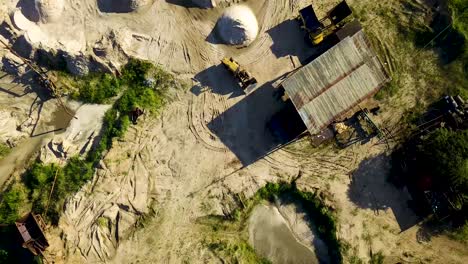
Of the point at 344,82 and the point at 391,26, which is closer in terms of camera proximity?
the point at 344,82

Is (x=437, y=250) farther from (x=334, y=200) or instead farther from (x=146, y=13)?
(x=146, y=13)

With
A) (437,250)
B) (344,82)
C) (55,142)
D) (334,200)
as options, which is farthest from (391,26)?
(55,142)

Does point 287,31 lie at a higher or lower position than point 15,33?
lower

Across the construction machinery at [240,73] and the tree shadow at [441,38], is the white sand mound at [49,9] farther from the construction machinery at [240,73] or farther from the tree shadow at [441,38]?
the tree shadow at [441,38]

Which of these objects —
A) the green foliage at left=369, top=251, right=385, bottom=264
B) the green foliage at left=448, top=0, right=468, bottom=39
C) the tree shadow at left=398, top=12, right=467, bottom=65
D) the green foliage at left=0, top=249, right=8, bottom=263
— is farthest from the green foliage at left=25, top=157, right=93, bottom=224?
the green foliage at left=448, top=0, right=468, bottom=39

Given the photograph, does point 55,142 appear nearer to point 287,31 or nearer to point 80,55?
point 80,55

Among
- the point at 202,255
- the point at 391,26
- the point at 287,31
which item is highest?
the point at 287,31

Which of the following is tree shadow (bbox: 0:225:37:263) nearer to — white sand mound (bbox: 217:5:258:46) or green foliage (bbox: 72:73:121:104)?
green foliage (bbox: 72:73:121:104)

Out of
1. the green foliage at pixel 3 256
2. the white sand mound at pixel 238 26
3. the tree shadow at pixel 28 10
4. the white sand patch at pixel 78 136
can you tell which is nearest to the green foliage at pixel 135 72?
the white sand patch at pixel 78 136
